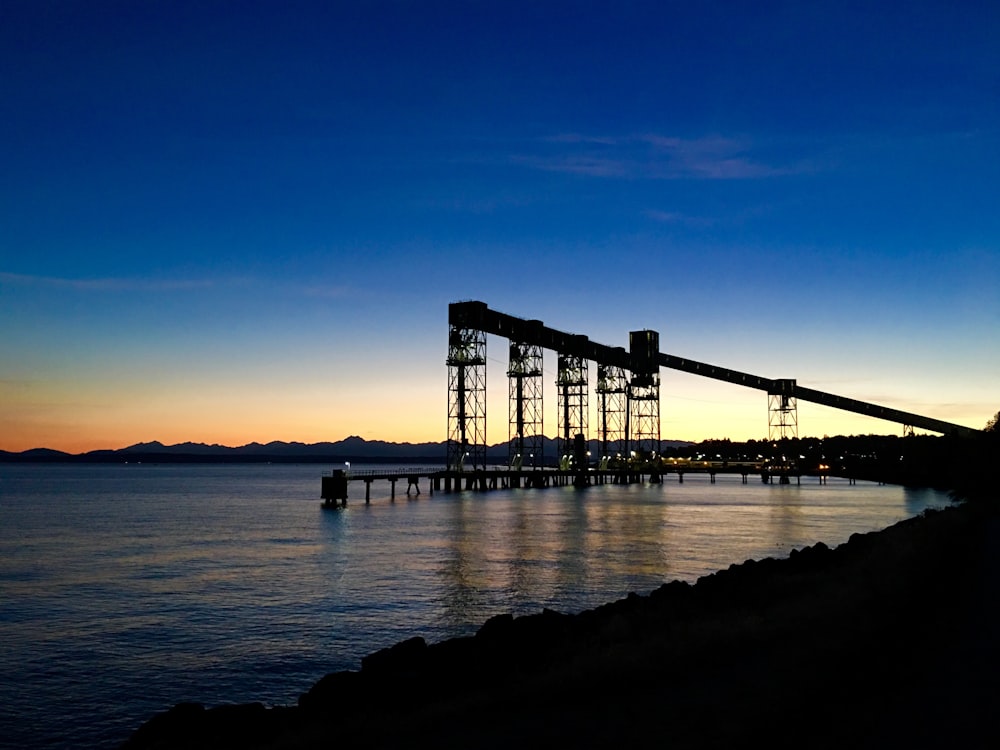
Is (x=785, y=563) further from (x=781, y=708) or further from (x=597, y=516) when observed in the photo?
(x=597, y=516)

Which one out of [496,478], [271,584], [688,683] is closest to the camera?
[688,683]

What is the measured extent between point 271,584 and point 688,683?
24.7 meters

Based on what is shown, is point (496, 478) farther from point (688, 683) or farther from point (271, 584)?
point (688, 683)

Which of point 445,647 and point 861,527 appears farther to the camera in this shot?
point 861,527

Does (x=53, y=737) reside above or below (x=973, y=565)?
below

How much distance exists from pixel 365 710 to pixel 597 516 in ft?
184

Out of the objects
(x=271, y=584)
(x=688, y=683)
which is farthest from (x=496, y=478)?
(x=688, y=683)

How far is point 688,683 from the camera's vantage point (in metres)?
10.7

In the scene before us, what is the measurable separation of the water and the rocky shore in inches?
181

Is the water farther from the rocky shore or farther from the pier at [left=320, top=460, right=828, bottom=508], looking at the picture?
the pier at [left=320, top=460, right=828, bottom=508]

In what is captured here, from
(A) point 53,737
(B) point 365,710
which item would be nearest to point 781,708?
(B) point 365,710

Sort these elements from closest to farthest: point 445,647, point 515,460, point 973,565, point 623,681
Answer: point 623,681 → point 445,647 → point 973,565 → point 515,460

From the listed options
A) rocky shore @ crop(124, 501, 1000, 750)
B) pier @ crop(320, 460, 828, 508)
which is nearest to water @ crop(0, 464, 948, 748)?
rocky shore @ crop(124, 501, 1000, 750)

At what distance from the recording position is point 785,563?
27.9 metres
